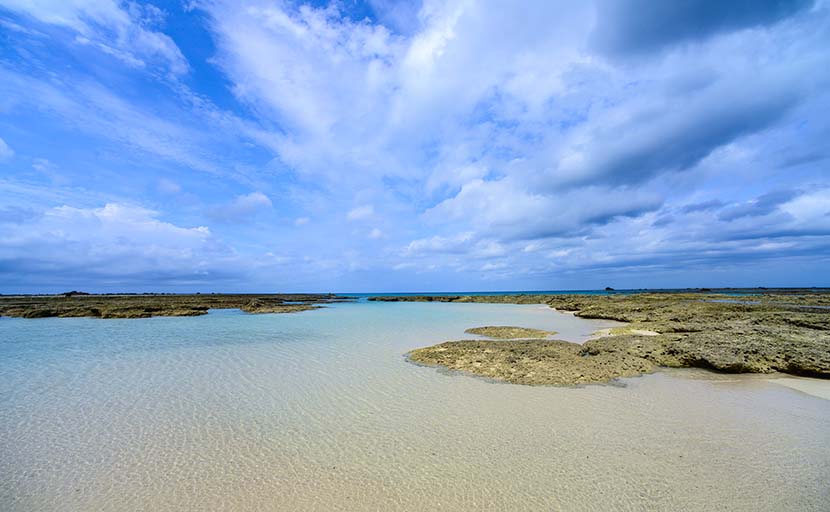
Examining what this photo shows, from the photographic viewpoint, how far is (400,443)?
6477 millimetres

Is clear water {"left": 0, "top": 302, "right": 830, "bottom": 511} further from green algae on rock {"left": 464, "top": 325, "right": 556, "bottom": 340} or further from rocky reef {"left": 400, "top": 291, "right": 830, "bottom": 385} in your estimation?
green algae on rock {"left": 464, "top": 325, "right": 556, "bottom": 340}

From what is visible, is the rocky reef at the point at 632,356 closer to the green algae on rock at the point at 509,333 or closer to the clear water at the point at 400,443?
the clear water at the point at 400,443

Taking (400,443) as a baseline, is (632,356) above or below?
above

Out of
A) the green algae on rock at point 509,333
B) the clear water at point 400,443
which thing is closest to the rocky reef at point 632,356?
the clear water at point 400,443

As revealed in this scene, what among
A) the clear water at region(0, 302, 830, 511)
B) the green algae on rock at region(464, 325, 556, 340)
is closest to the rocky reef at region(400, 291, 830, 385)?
the clear water at region(0, 302, 830, 511)

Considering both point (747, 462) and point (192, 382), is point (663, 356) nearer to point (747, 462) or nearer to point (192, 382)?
point (747, 462)

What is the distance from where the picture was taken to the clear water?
15.6 ft

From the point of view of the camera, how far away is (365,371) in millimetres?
12250

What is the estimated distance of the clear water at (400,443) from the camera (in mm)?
4746

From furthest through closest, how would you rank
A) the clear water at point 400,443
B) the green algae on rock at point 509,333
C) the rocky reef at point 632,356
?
the green algae on rock at point 509,333, the rocky reef at point 632,356, the clear water at point 400,443

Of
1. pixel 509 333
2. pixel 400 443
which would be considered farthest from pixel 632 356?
pixel 400 443

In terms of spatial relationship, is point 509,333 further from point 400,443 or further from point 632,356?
point 400,443

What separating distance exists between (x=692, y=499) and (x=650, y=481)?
495 mm

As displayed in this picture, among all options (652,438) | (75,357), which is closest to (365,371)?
(652,438)
